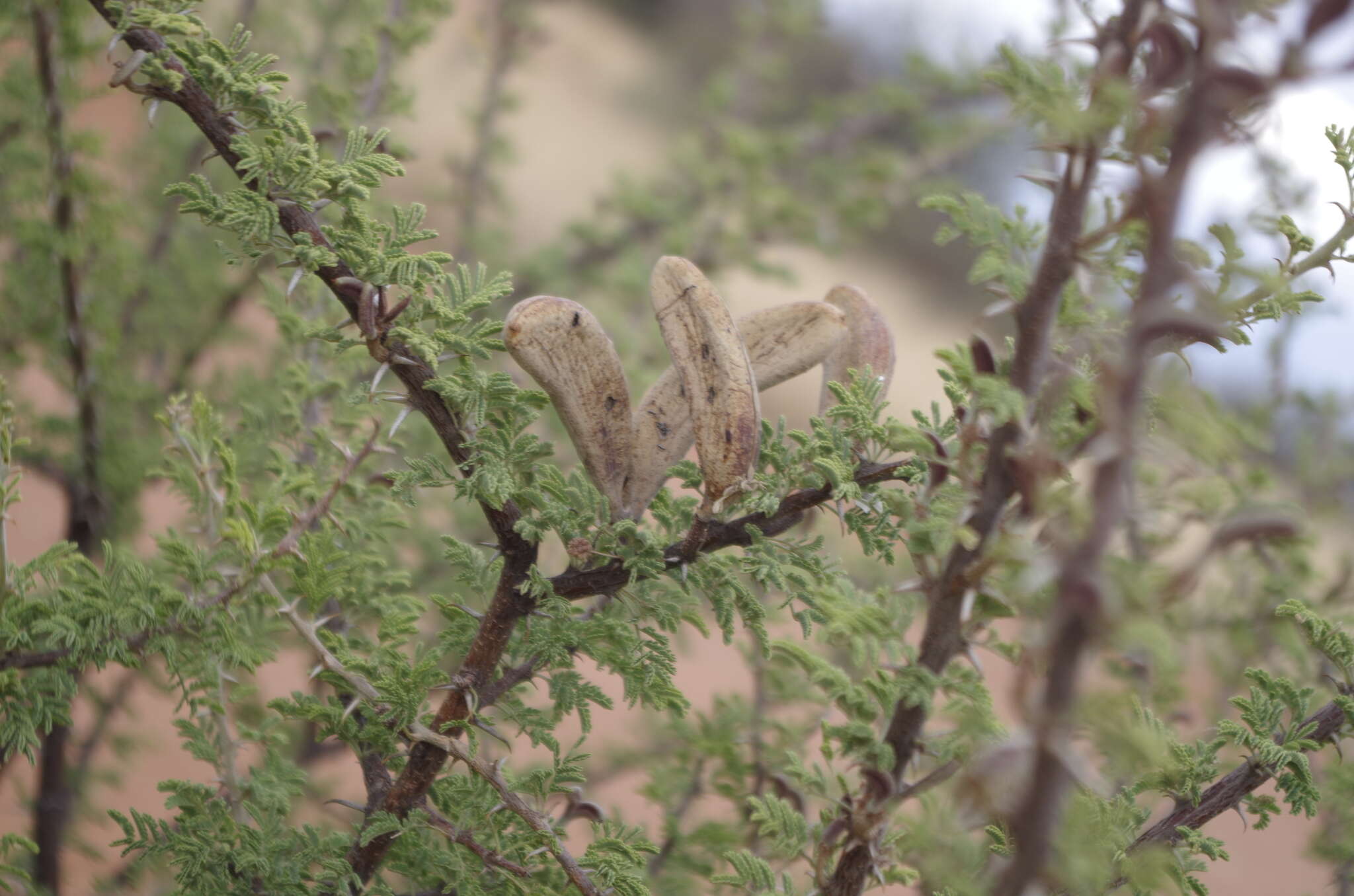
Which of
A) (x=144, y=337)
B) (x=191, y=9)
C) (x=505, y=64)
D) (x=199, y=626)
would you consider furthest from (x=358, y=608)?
(x=505, y=64)

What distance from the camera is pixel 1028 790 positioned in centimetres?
16

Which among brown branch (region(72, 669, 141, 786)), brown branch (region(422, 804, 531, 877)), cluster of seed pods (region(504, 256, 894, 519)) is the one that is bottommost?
brown branch (region(422, 804, 531, 877))

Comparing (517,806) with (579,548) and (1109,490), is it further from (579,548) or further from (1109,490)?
(1109,490)

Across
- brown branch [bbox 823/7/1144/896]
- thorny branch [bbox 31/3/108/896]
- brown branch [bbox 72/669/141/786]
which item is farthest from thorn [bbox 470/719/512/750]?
brown branch [bbox 72/669/141/786]

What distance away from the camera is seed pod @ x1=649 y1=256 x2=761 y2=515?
0.80ft

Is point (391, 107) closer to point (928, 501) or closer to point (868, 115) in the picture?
point (928, 501)

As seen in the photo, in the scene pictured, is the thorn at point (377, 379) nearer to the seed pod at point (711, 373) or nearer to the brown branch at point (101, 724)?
the seed pod at point (711, 373)

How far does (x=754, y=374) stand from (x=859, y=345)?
4 centimetres

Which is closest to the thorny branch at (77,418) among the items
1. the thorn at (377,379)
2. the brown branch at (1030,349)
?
the thorn at (377,379)

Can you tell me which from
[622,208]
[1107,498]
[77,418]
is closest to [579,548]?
[1107,498]

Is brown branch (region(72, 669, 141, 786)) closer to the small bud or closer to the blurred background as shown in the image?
the blurred background

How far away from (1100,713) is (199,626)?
0.86 ft

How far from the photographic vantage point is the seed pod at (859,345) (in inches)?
11.4

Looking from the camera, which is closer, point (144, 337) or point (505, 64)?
point (144, 337)
